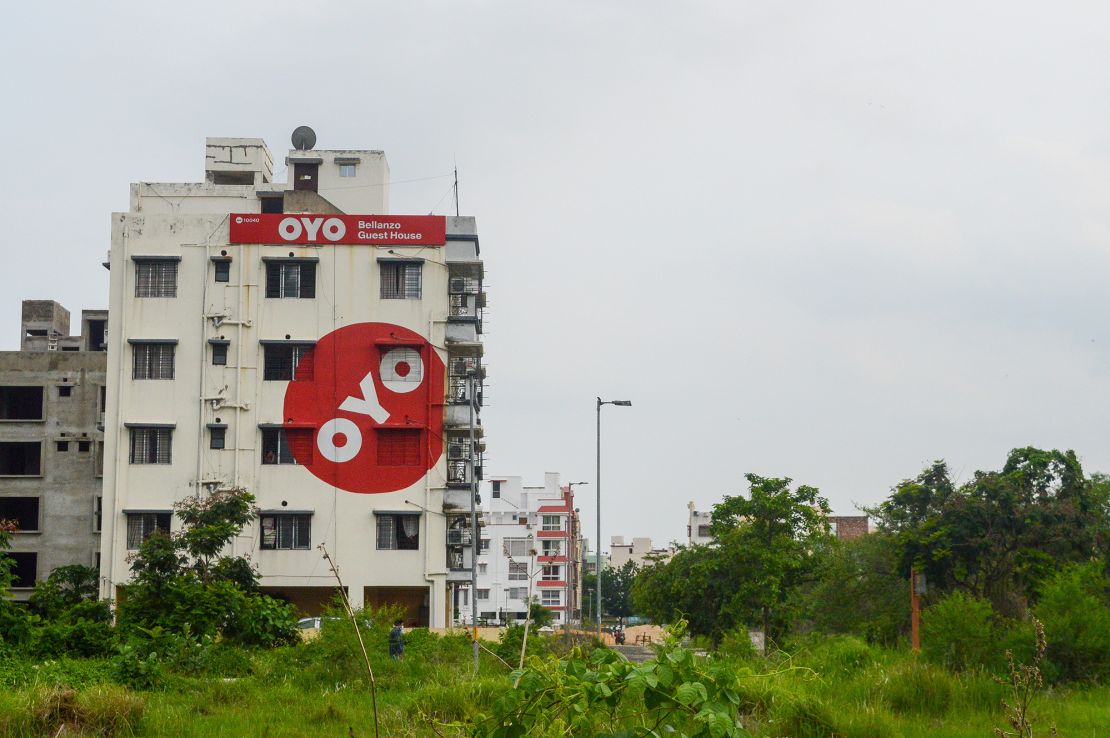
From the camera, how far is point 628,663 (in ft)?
25.4

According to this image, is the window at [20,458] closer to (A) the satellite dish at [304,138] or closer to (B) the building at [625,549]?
(A) the satellite dish at [304,138]

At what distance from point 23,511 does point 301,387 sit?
49.8ft

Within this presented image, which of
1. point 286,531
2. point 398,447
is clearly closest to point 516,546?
point 398,447

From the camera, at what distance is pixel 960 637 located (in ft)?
60.8

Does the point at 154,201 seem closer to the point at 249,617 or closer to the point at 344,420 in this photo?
the point at 344,420

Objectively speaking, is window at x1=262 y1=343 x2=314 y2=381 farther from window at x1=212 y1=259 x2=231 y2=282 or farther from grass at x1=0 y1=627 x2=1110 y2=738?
grass at x1=0 y1=627 x2=1110 y2=738

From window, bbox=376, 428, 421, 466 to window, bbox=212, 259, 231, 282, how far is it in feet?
28.0

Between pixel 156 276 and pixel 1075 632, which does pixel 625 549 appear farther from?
pixel 1075 632

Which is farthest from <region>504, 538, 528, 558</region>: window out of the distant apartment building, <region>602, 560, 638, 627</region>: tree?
A: the distant apartment building

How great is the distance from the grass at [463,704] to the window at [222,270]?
30236 mm

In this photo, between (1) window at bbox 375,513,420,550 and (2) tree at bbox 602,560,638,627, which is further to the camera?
(2) tree at bbox 602,560,638,627

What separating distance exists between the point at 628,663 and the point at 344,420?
4382 cm

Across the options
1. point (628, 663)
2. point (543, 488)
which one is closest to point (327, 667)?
point (628, 663)

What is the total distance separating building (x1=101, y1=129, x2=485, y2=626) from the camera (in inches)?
1978
